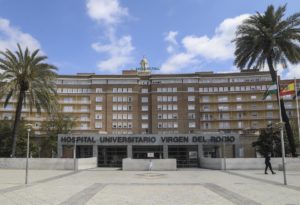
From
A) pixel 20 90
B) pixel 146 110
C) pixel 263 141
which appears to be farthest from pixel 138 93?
pixel 20 90

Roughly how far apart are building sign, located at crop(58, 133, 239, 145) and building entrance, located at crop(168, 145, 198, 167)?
1780mm

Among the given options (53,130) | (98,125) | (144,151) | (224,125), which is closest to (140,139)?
(144,151)

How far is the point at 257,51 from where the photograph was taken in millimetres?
39281

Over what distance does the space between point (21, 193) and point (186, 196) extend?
7789 mm

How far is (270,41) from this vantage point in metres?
38.2

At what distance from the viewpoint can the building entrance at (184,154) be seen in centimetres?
5199

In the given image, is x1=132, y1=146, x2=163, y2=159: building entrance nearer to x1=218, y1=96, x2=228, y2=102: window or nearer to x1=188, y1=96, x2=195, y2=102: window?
x1=188, y1=96, x2=195, y2=102: window

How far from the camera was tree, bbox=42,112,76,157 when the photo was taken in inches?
2921

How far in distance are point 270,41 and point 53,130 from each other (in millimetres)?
52217

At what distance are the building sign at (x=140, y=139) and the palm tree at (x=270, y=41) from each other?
1442 centimetres

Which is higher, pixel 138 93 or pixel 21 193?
pixel 138 93

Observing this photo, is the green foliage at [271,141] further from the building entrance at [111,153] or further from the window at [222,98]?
the window at [222,98]

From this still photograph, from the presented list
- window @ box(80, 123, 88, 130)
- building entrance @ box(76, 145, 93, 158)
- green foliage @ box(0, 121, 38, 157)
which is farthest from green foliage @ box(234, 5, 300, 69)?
window @ box(80, 123, 88, 130)

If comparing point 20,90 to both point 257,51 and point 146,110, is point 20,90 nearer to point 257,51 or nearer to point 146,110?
point 257,51
